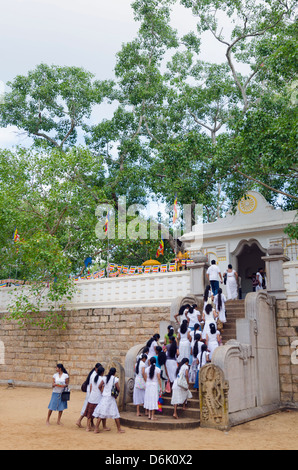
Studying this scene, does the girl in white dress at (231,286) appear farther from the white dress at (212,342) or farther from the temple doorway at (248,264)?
the temple doorway at (248,264)

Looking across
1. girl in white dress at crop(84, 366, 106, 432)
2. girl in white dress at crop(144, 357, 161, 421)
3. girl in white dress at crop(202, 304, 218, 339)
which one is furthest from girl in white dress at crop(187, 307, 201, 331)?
girl in white dress at crop(84, 366, 106, 432)

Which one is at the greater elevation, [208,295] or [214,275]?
[214,275]

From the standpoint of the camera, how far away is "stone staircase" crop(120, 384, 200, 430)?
8.30 m

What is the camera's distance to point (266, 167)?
14.1 metres

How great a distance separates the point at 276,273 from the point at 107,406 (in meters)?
6.23

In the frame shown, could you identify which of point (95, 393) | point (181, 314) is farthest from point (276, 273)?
point (95, 393)

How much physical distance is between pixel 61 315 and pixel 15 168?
6.56 meters

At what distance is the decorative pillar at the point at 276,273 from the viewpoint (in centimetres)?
1187

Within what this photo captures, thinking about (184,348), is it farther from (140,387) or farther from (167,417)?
(167,417)

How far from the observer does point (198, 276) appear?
13133mm

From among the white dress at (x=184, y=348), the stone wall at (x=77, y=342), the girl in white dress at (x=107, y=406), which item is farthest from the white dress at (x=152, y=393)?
the stone wall at (x=77, y=342)

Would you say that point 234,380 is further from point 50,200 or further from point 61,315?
point 50,200

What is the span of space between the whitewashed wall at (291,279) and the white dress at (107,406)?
597 centimetres
